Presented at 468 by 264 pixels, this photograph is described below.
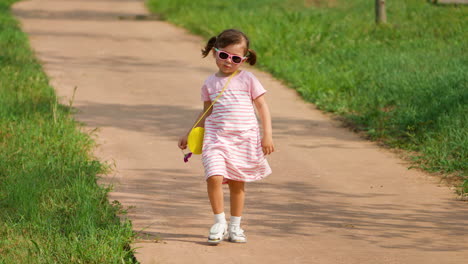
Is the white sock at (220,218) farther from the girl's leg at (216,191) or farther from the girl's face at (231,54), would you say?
the girl's face at (231,54)

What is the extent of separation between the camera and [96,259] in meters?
5.18

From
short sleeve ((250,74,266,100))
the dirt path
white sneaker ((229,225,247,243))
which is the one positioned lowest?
the dirt path

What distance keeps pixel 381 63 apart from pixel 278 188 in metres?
5.16

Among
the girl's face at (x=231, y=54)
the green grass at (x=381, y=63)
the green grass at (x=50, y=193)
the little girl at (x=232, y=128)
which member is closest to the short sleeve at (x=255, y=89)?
the little girl at (x=232, y=128)

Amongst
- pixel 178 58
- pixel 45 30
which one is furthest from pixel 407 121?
pixel 45 30

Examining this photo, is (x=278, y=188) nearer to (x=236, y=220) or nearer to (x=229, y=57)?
(x=236, y=220)

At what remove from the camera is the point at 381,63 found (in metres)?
12.1

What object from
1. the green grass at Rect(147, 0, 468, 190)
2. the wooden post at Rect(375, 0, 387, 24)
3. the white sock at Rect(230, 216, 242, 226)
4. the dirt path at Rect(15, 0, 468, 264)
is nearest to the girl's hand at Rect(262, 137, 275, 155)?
the white sock at Rect(230, 216, 242, 226)

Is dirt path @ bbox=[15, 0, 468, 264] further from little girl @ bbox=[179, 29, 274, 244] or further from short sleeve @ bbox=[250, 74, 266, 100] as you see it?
short sleeve @ bbox=[250, 74, 266, 100]

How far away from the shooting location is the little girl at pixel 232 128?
5633 mm

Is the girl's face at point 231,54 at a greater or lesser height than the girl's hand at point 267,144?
greater

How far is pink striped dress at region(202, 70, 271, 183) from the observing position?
565 centimetres

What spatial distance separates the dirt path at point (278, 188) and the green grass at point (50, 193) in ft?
0.79

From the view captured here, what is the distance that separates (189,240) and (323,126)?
434 cm
